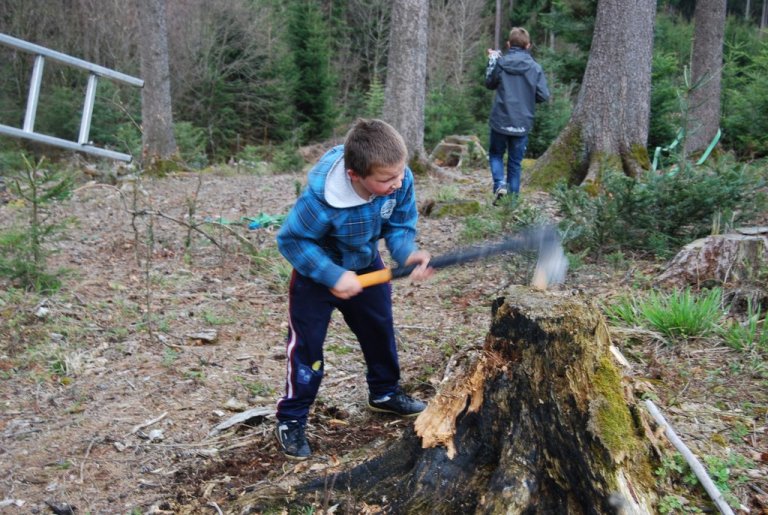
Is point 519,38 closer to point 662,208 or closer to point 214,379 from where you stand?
point 662,208

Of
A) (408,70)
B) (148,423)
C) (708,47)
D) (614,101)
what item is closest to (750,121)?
(708,47)

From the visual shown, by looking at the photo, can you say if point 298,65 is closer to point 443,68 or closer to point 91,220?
point 443,68

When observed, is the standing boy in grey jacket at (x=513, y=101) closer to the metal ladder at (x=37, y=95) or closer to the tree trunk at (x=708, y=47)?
the metal ladder at (x=37, y=95)

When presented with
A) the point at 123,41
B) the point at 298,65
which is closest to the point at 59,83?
the point at 123,41

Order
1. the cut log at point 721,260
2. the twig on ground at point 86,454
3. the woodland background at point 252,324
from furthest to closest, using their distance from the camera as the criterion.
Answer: the cut log at point 721,260, the twig on ground at point 86,454, the woodland background at point 252,324

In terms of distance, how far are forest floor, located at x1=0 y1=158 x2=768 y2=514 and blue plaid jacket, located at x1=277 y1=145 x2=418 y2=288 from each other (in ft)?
3.02

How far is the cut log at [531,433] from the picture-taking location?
266 centimetres

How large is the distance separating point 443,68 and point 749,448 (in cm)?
2624

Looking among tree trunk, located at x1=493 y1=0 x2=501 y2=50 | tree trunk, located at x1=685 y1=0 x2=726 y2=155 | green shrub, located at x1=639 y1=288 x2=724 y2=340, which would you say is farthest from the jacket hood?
tree trunk, located at x1=493 y1=0 x2=501 y2=50

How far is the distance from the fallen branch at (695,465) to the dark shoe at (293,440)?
64.9 inches

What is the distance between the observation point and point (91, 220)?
29.5 ft

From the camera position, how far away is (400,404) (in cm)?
380

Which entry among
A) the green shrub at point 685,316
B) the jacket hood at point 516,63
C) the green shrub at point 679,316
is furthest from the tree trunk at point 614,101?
the green shrub at point 685,316

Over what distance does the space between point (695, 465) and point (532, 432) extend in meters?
0.70
